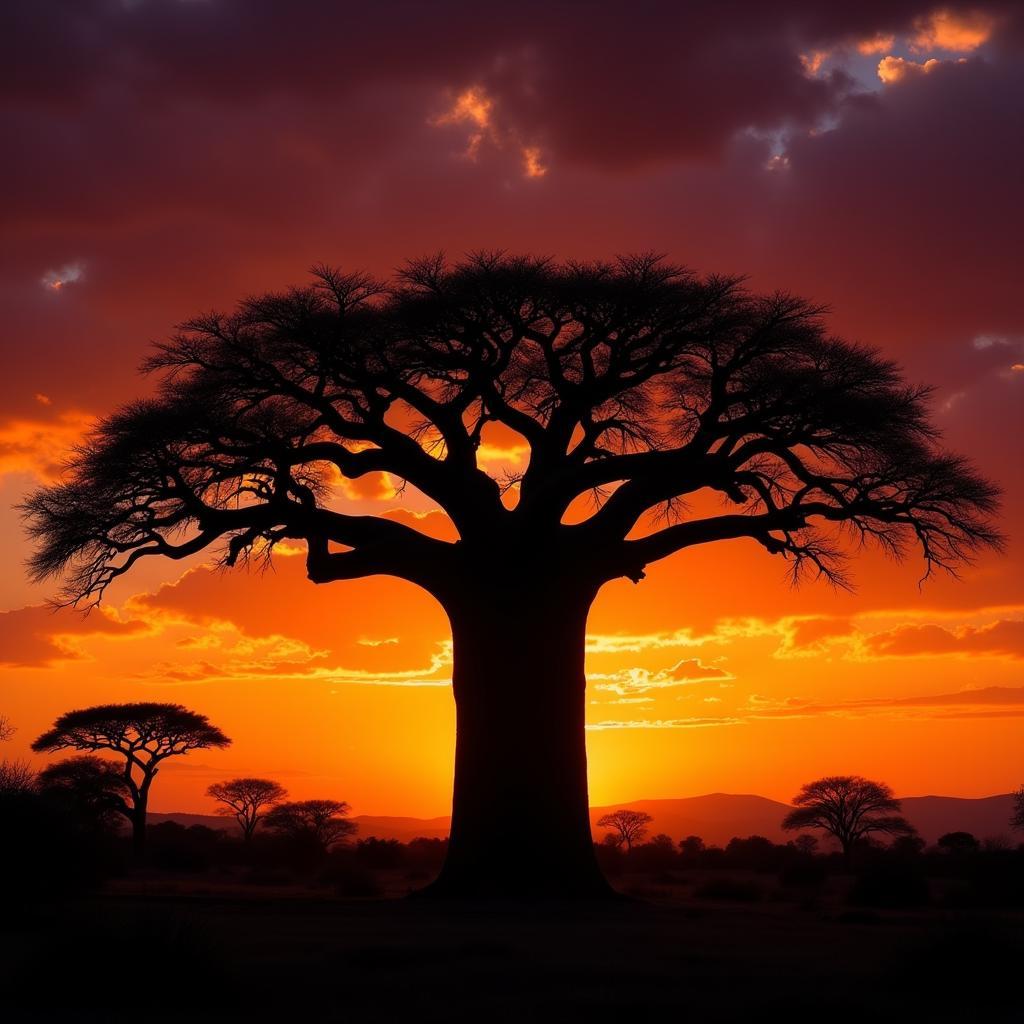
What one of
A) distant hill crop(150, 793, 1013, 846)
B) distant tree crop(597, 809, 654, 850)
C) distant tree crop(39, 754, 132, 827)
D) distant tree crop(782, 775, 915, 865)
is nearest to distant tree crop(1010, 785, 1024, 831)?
distant tree crop(782, 775, 915, 865)

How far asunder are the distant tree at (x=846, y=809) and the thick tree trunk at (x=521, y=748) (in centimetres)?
2612

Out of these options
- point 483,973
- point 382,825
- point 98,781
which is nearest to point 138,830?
point 98,781

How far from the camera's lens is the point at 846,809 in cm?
4059

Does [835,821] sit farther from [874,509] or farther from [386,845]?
[874,509]

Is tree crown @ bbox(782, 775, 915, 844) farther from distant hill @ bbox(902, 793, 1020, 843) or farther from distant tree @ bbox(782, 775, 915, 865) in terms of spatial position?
distant hill @ bbox(902, 793, 1020, 843)

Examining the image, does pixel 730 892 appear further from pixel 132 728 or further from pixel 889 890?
pixel 132 728

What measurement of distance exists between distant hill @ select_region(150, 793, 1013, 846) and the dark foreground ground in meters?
110

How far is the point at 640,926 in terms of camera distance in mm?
12133

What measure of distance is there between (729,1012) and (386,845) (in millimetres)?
26401

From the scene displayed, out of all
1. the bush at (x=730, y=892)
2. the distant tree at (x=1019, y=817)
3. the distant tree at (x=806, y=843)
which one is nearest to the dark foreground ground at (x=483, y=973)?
the bush at (x=730, y=892)

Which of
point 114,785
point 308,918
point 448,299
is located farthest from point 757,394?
point 114,785

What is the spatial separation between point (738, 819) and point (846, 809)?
127568 millimetres

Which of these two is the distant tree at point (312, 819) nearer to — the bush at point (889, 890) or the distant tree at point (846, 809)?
the distant tree at point (846, 809)

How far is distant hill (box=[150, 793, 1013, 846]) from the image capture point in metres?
134
